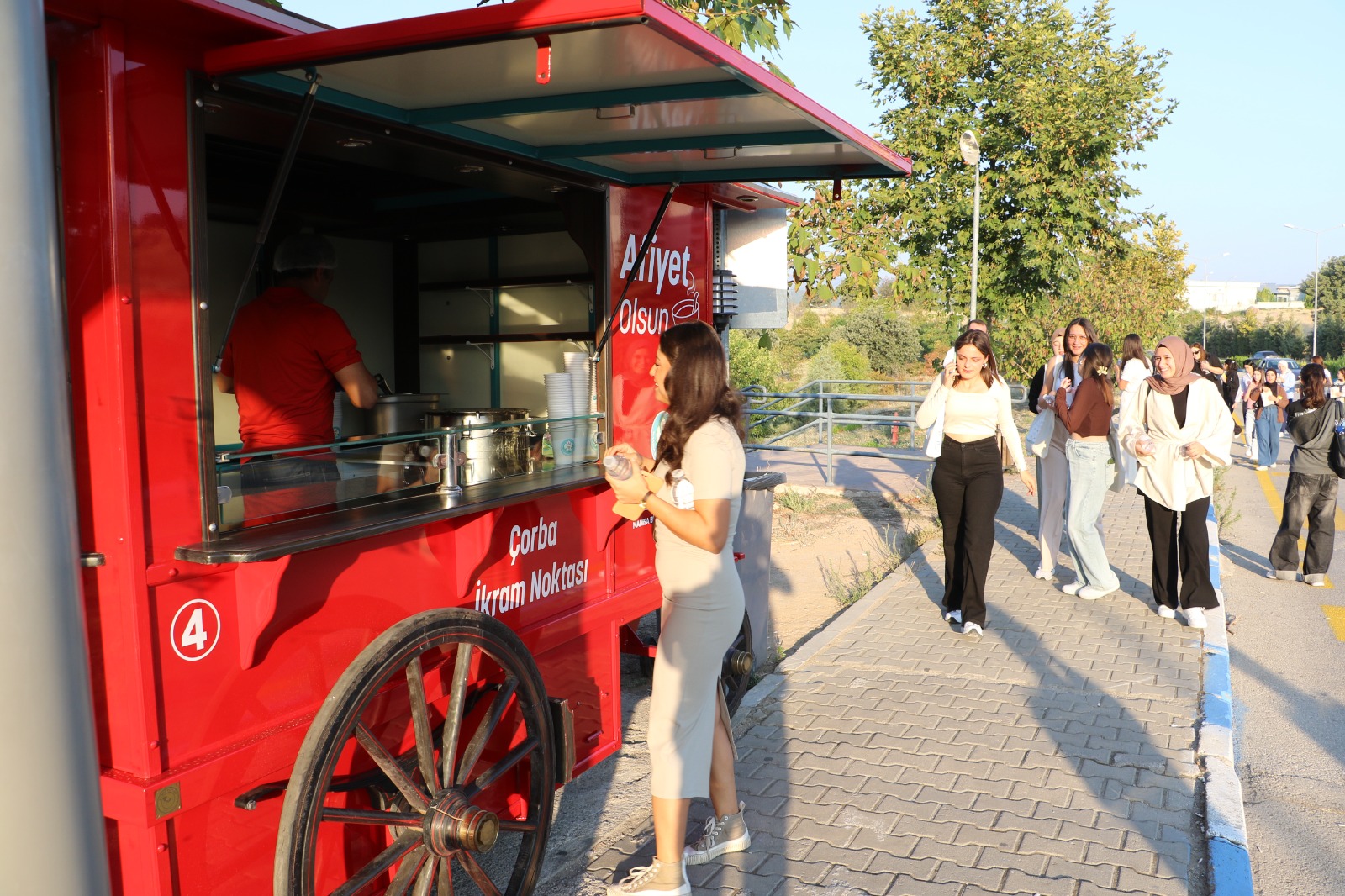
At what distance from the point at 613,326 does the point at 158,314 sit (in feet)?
7.66

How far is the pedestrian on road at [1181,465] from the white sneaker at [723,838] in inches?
172

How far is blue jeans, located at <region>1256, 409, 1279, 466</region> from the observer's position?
16156 mm

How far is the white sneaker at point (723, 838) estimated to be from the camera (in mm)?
3811

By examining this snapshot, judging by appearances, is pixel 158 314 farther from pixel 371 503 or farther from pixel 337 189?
pixel 337 189

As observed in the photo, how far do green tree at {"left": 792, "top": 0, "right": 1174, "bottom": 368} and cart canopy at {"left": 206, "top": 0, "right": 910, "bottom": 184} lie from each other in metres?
9.96

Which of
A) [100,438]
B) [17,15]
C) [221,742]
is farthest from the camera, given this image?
[221,742]

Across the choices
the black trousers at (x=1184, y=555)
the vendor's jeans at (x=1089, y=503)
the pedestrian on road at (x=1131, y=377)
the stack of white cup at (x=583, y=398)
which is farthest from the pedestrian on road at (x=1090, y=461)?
the stack of white cup at (x=583, y=398)

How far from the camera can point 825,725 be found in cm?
522

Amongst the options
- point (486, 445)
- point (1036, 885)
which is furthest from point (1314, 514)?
point (486, 445)

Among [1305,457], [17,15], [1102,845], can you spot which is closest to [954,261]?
[1305,457]

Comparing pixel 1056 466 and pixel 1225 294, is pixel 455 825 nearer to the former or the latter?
pixel 1056 466

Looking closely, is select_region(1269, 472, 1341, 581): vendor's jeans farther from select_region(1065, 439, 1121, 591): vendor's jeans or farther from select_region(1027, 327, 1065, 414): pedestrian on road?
select_region(1027, 327, 1065, 414): pedestrian on road

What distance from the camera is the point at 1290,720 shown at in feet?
18.6

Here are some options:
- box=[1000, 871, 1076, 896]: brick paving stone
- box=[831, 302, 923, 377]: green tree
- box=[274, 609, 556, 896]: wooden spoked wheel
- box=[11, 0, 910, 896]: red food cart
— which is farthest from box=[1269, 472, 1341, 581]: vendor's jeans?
box=[831, 302, 923, 377]: green tree
